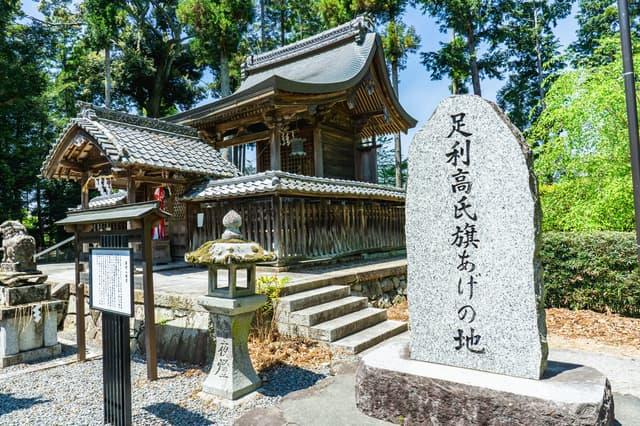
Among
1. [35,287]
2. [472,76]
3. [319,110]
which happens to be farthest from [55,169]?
[472,76]

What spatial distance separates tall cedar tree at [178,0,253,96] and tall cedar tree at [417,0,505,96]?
11.1m

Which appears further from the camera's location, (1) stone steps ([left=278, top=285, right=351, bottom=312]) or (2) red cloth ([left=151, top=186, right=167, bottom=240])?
(2) red cloth ([left=151, top=186, right=167, bottom=240])

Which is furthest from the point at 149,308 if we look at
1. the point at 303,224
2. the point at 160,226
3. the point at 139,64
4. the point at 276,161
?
the point at 139,64

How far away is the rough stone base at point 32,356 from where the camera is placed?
19.2 ft

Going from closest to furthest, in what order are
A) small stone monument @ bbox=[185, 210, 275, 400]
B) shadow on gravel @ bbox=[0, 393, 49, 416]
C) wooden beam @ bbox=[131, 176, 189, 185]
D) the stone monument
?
1. the stone monument
2. small stone monument @ bbox=[185, 210, 275, 400]
3. shadow on gravel @ bbox=[0, 393, 49, 416]
4. wooden beam @ bbox=[131, 176, 189, 185]

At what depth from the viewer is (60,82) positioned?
24062mm

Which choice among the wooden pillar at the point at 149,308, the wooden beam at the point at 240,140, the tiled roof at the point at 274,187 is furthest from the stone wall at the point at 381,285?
the wooden beam at the point at 240,140

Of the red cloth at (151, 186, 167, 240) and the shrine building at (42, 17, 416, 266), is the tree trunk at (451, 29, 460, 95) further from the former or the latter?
the red cloth at (151, 186, 167, 240)

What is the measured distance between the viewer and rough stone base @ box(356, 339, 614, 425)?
2.62 metres

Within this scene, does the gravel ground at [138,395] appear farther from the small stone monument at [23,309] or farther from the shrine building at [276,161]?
the shrine building at [276,161]

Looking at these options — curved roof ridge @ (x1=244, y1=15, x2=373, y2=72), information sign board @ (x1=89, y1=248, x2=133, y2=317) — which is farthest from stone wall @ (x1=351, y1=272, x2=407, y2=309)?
curved roof ridge @ (x1=244, y1=15, x2=373, y2=72)

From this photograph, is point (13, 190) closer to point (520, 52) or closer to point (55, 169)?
point (55, 169)

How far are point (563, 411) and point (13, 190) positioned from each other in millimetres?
Answer: 24683

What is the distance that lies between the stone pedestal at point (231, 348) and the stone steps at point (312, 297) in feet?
4.58
